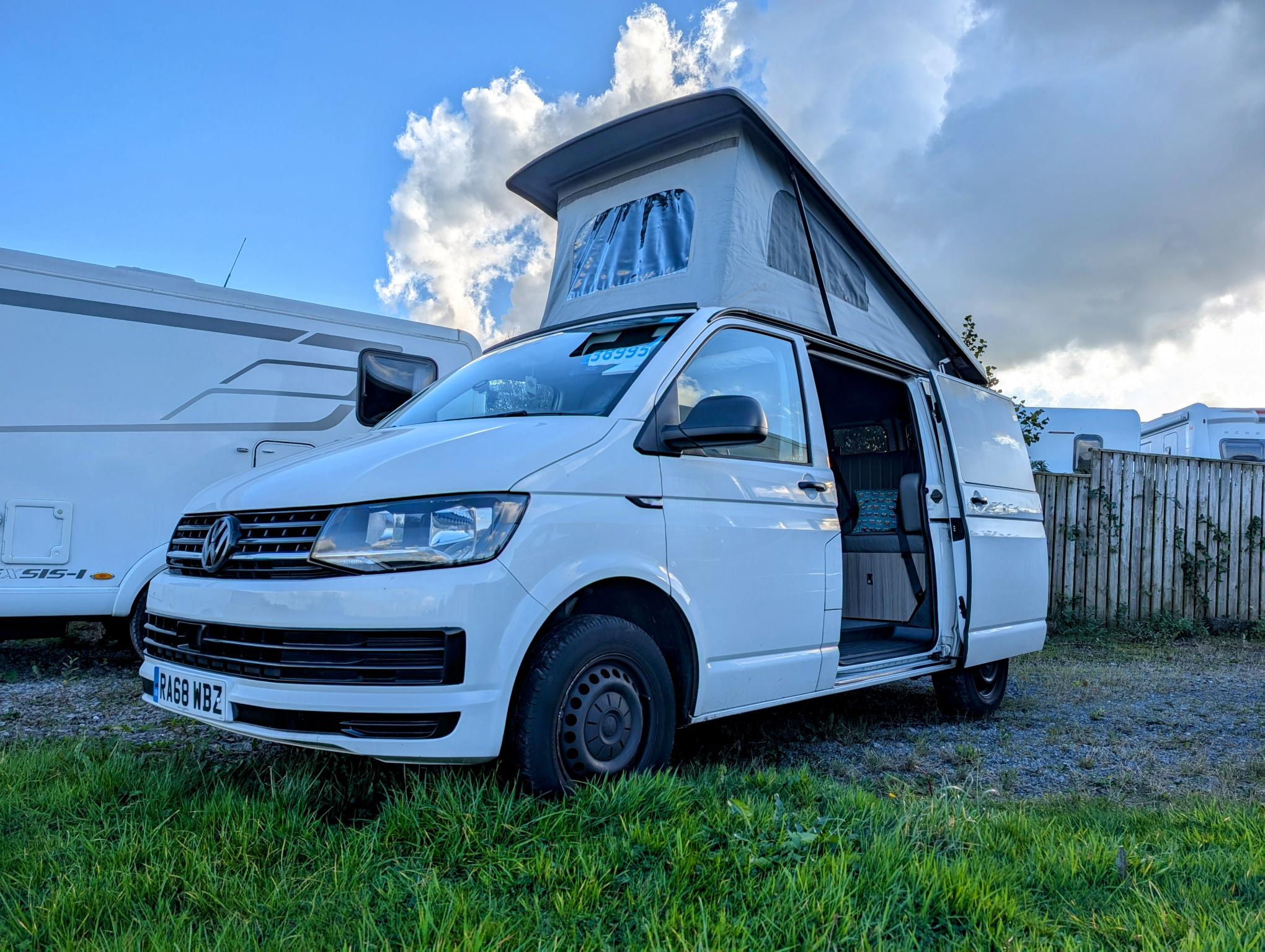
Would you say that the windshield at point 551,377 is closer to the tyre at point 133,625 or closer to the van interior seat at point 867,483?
the van interior seat at point 867,483

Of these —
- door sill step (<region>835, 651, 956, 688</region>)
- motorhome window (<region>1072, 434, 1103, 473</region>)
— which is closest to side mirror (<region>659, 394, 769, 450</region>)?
door sill step (<region>835, 651, 956, 688</region>)

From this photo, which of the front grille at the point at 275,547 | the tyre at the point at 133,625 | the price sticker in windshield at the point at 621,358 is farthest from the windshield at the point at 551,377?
the tyre at the point at 133,625

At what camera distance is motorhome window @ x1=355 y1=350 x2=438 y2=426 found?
7.39m

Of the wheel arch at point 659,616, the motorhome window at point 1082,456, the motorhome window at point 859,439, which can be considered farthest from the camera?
the motorhome window at point 1082,456

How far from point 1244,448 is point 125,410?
16890 mm

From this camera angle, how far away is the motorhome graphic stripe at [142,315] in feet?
21.1

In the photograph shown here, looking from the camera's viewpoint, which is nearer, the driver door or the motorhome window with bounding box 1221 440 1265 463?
the driver door

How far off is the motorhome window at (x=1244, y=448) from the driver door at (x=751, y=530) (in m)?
14.8

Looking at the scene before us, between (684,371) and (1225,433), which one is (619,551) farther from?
(1225,433)

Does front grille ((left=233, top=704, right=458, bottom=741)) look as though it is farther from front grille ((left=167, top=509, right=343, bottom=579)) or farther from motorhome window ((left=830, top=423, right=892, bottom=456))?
motorhome window ((left=830, top=423, right=892, bottom=456))

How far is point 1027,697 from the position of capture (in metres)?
6.39

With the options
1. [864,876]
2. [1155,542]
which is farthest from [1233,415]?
[864,876]

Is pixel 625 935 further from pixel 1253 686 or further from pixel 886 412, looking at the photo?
pixel 1253 686

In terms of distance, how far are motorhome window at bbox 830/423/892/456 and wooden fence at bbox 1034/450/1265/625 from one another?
183 inches
